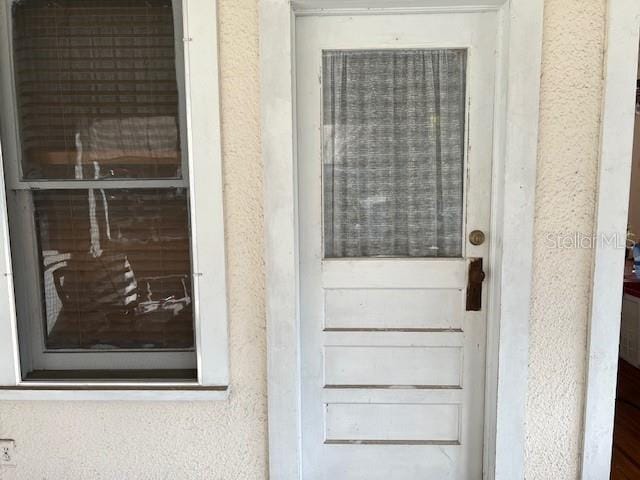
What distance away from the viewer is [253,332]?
5.97 ft

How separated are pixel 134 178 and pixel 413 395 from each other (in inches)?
59.5

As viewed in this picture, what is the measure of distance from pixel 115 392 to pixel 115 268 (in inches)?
20.5

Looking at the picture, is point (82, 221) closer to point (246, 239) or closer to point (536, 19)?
point (246, 239)

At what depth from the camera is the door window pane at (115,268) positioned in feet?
5.95

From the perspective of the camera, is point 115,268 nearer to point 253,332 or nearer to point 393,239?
point 253,332

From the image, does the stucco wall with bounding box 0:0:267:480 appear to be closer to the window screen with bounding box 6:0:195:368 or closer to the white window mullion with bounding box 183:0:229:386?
the white window mullion with bounding box 183:0:229:386

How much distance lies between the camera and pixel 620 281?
1.72 m

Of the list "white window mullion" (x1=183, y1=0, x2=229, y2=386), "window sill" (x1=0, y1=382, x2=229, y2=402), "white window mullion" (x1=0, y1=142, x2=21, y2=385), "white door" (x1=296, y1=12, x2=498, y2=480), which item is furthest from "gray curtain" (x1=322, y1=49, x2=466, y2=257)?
"white window mullion" (x1=0, y1=142, x2=21, y2=385)

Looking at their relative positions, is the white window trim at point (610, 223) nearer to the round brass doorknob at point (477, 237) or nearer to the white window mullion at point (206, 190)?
the round brass doorknob at point (477, 237)

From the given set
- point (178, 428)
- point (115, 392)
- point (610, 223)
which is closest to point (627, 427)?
point (610, 223)

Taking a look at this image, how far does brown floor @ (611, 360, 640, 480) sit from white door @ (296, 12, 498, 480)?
2.65ft

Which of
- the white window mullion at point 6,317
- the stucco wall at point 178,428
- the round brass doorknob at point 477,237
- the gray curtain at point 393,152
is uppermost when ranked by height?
the gray curtain at point 393,152

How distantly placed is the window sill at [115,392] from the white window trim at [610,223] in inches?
60.3

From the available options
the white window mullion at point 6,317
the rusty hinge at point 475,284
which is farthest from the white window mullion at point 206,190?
the rusty hinge at point 475,284
